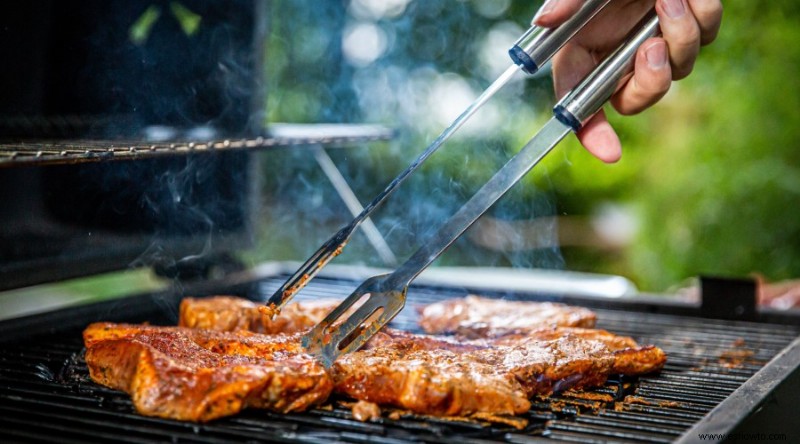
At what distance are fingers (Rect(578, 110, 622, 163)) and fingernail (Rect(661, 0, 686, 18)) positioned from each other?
0.42 m

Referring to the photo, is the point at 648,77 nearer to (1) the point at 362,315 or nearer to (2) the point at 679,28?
(2) the point at 679,28

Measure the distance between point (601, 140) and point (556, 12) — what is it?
556 millimetres

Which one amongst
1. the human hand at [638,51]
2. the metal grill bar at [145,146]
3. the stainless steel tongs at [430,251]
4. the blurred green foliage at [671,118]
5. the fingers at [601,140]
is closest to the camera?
the metal grill bar at [145,146]

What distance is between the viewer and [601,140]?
10.00 ft

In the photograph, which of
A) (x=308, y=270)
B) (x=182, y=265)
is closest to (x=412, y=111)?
(x=182, y=265)

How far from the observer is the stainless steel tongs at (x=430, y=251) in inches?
101

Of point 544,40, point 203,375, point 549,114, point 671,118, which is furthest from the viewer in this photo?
point 671,118

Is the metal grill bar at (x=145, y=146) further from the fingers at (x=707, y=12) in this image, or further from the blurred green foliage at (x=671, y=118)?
the blurred green foliage at (x=671, y=118)

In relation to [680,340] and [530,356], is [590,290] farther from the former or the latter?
[530,356]

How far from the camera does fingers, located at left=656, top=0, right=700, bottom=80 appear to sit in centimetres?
281

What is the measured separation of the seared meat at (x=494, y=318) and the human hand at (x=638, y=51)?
692mm

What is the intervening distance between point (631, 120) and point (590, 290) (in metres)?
5.31

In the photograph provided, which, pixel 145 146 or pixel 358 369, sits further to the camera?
pixel 145 146

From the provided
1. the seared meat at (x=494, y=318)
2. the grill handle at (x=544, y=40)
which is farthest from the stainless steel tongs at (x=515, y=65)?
the seared meat at (x=494, y=318)
